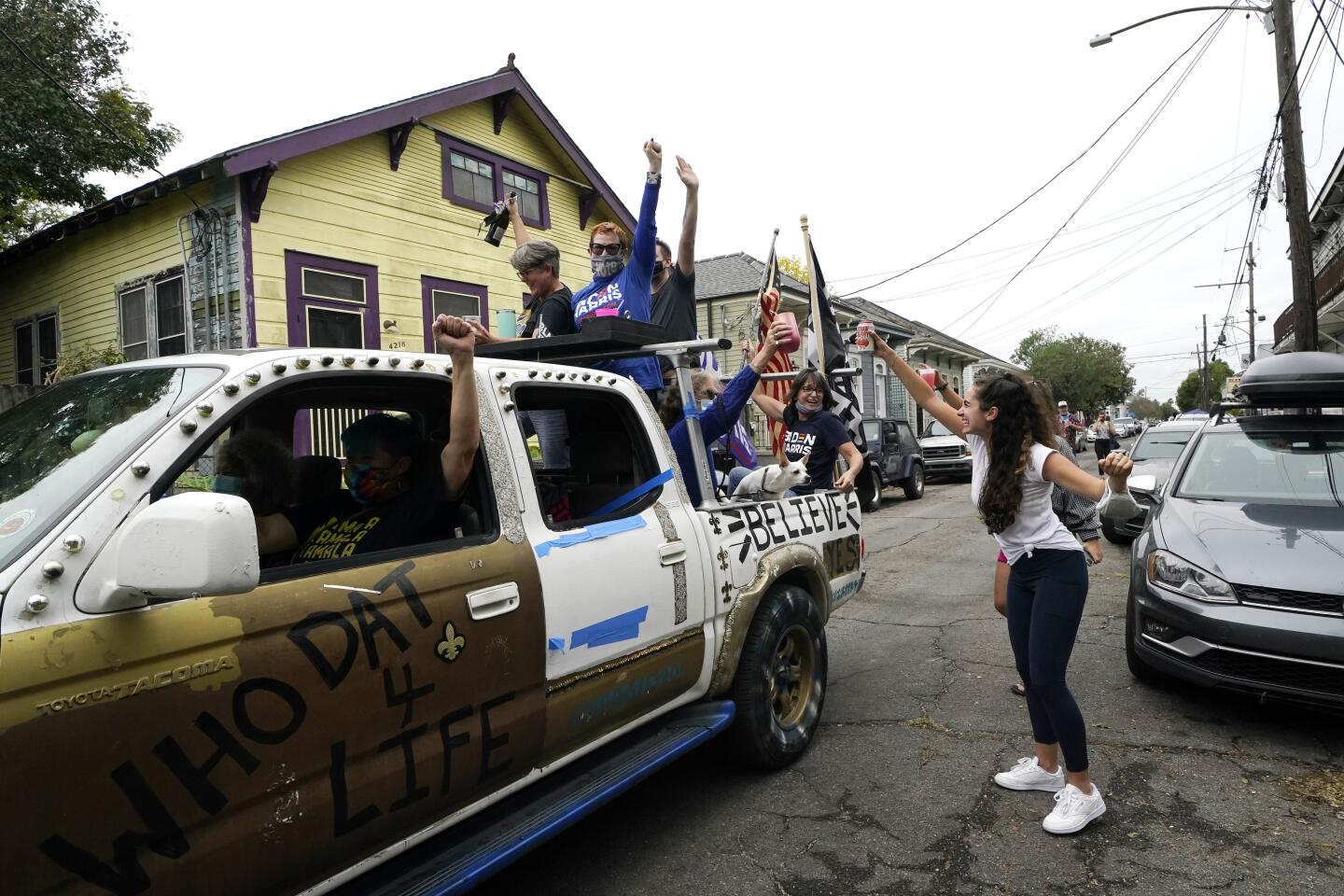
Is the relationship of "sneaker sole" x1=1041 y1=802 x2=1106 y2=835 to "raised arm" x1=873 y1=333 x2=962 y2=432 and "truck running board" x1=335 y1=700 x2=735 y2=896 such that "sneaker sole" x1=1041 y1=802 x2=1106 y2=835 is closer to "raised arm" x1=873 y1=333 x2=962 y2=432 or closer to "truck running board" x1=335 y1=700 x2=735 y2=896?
"truck running board" x1=335 y1=700 x2=735 y2=896

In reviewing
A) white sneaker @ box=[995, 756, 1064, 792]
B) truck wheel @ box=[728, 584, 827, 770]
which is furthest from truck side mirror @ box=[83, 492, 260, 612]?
white sneaker @ box=[995, 756, 1064, 792]

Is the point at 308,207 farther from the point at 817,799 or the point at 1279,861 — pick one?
the point at 1279,861

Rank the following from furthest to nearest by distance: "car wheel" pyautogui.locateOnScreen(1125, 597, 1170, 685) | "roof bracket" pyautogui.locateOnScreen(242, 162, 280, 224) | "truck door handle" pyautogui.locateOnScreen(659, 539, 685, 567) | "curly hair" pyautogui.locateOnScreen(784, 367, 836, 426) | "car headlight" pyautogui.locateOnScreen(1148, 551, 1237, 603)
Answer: "roof bracket" pyautogui.locateOnScreen(242, 162, 280, 224)
"curly hair" pyautogui.locateOnScreen(784, 367, 836, 426)
"car wheel" pyautogui.locateOnScreen(1125, 597, 1170, 685)
"car headlight" pyautogui.locateOnScreen(1148, 551, 1237, 603)
"truck door handle" pyautogui.locateOnScreen(659, 539, 685, 567)

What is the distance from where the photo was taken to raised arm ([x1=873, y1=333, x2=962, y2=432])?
3697 mm

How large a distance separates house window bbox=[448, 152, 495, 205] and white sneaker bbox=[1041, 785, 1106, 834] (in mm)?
12556

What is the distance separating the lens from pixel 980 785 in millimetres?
3600

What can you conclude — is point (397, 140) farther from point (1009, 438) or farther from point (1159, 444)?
point (1159, 444)

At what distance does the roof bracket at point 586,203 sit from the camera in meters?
15.7

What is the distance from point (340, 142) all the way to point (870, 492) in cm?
987

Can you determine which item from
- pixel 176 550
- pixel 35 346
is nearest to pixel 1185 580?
pixel 176 550

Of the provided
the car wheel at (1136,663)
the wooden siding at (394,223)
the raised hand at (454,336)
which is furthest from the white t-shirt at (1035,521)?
the wooden siding at (394,223)

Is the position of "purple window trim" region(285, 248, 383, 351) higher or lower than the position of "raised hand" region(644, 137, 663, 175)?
higher

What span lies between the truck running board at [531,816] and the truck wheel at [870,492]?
11.5 meters

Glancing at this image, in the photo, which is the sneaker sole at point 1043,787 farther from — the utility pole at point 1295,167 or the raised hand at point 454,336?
the utility pole at point 1295,167
